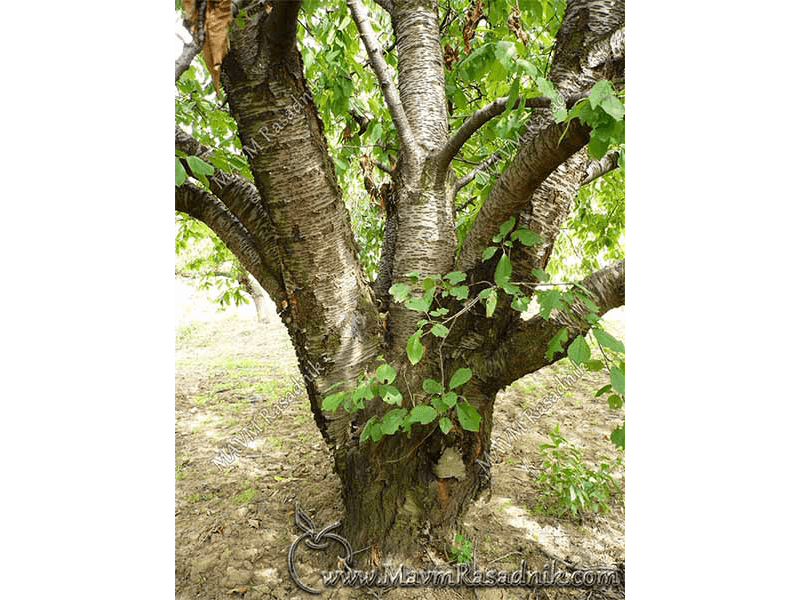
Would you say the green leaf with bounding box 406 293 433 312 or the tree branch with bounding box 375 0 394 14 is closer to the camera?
the green leaf with bounding box 406 293 433 312

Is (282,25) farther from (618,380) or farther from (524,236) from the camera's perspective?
(618,380)

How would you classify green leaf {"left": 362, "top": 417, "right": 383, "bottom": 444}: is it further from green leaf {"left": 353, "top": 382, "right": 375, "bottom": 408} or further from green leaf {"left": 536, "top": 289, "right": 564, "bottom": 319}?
green leaf {"left": 536, "top": 289, "right": 564, "bottom": 319}

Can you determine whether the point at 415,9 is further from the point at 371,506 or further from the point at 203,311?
the point at 203,311

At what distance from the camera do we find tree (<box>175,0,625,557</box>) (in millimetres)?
1508

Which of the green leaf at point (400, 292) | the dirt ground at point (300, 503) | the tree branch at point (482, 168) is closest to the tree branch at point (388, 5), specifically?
the tree branch at point (482, 168)

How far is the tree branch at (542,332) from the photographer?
1.68 meters

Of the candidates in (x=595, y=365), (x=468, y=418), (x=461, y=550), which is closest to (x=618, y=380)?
(x=595, y=365)

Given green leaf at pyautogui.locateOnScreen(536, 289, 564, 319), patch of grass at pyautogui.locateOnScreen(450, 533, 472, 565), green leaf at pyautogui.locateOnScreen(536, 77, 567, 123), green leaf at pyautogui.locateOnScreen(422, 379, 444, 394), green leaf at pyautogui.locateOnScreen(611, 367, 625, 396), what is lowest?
patch of grass at pyautogui.locateOnScreen(450, 533, 472, 565)

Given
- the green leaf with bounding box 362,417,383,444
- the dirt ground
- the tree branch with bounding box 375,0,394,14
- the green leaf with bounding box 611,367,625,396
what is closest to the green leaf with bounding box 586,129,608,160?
the green leaf with bounding box 611,367,625,396

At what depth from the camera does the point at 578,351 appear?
1.29 m

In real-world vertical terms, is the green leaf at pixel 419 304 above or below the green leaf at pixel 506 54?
below

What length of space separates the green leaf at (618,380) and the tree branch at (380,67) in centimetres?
140

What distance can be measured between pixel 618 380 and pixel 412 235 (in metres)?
1.19
